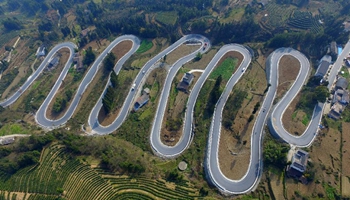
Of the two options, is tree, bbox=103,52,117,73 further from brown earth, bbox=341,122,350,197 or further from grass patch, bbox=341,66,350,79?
grass patch, bbox=341,66,350,79

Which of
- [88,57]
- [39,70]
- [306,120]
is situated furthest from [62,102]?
[306,120]

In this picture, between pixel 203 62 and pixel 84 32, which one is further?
pixel 84 32

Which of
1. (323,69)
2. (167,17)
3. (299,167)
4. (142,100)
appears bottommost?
(299,167)

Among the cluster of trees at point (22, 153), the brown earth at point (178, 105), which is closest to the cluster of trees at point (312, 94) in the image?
the brown earth at point (178, 105)

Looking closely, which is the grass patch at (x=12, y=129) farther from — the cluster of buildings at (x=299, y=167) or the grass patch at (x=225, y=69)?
the cluster of buildings at (x=299, y=167)

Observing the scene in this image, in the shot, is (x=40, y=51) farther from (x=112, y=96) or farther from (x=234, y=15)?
(x=234, y=15)

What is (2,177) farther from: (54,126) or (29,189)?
(54,126)

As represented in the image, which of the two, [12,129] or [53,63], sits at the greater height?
[53,63]
